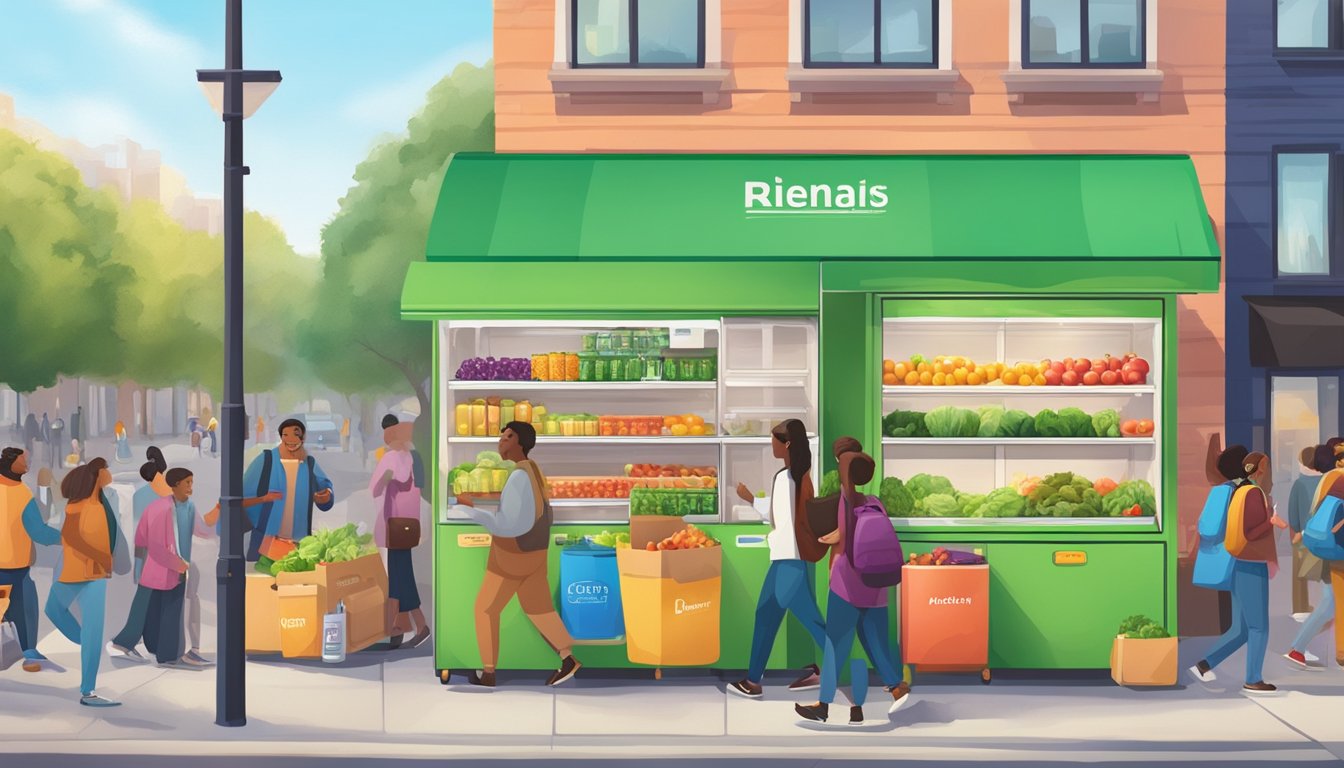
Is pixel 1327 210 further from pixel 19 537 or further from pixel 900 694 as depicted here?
pixel 19 537

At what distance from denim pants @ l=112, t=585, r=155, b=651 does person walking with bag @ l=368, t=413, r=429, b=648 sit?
210 centimetres

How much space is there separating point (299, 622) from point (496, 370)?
287 cm

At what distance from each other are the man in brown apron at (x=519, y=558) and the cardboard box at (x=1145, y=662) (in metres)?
4.61

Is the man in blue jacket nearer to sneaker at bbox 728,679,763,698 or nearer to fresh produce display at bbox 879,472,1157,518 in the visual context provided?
sneaker at bbox 728,679,763,698

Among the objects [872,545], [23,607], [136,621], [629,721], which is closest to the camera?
[872,545]

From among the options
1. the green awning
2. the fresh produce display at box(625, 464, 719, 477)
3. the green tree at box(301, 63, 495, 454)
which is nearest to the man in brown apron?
the fresh produce display at box(625, 464, 719, 477)

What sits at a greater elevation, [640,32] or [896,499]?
[640,32]

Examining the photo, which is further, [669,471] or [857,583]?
[669,471]

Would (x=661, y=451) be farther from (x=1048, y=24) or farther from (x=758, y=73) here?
(x=1048, y=24)

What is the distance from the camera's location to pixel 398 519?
1263cm

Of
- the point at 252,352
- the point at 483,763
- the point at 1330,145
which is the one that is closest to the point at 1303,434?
the point at 1330,145

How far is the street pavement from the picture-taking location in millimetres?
9156

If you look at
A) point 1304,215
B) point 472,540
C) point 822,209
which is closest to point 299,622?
point 472,540

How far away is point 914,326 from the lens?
42.2 ft
